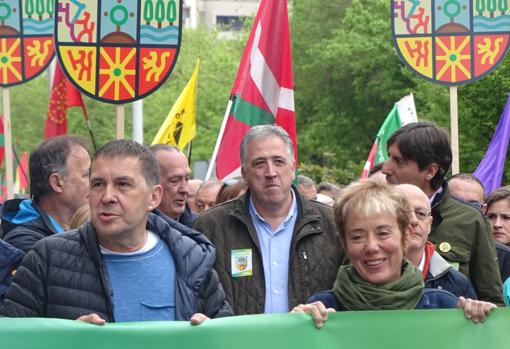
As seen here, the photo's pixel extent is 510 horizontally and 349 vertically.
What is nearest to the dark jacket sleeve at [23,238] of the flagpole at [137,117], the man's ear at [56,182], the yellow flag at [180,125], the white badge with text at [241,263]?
the man's ear at [56,182]

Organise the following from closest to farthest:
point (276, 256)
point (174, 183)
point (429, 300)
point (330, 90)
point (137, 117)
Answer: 1. point (429, 300)
2. point (276, 256)
3. point (174, 183)
4. point (137, 117)
5. point (330, 90)

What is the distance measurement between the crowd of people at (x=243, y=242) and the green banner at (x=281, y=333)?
0.19 ft

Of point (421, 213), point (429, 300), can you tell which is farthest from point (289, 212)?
point (429, 300)

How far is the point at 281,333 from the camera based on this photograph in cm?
527

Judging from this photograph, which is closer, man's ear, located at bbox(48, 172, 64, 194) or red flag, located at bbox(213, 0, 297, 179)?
man's ear, located at bbox(48, 172, 64, 194)

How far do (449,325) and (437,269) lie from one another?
0.73 m

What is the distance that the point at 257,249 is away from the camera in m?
6.41

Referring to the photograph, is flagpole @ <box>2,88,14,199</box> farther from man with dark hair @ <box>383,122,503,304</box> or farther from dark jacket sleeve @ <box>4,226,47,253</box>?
man with dark hair @ <box>383,122,503,304</box>

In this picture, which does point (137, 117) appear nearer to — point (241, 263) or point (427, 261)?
point (241, 263)

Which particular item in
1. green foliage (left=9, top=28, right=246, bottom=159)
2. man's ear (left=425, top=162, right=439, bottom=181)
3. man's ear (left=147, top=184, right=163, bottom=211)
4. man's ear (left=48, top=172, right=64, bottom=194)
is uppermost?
man's ear (left=147, top=184, right=163, bottom=211)

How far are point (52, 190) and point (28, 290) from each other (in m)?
1.95

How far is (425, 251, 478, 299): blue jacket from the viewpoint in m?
6.03

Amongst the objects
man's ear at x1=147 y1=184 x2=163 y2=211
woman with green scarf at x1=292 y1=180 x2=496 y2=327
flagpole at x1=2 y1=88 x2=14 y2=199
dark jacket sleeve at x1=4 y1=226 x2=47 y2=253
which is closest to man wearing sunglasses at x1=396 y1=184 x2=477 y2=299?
woman with green scarf at x1=292 y1=180 x2=496 y2=327

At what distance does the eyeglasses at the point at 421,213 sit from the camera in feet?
19.9
